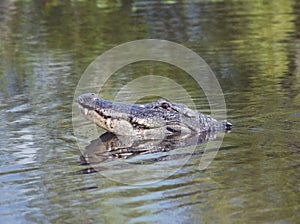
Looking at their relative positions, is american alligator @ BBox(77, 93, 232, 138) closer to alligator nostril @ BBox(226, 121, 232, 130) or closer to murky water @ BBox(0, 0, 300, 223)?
alligator nostril @ BBox(226, 121, 232, 130)

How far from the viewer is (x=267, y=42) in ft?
43.3

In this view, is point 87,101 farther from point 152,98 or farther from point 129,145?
point 152,98

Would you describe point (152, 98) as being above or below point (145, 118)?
below

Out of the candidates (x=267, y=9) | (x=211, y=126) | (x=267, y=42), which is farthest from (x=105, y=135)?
(x=267, y=9)

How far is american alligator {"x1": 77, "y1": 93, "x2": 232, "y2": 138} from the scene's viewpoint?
6797 mm

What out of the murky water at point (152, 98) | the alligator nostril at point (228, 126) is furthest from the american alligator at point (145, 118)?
the murky water at point (152, 98)

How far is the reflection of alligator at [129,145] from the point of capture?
6.30 m

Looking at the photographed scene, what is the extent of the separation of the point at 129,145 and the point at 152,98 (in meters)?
2.13

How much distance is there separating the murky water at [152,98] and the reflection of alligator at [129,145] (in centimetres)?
17

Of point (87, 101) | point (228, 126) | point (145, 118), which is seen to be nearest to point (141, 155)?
point (145, 118)

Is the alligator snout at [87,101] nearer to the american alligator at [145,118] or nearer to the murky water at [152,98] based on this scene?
the american alligator at [145,118]

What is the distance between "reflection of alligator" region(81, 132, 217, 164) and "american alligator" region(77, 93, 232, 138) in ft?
0.29

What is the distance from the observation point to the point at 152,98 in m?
8.71

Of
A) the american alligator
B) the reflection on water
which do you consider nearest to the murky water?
the reflection on water
